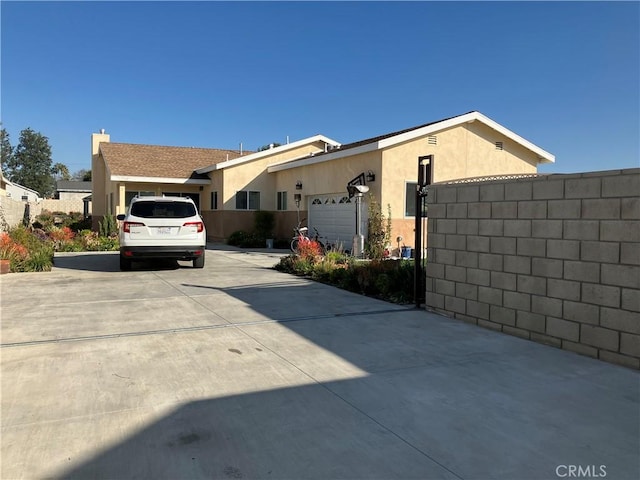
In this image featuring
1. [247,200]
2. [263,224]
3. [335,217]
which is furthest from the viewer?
[247,200]

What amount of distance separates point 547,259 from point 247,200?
762 inches

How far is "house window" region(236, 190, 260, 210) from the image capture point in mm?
23859

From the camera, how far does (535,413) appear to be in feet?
12.8

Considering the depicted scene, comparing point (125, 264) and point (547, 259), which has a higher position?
point (547, 259)

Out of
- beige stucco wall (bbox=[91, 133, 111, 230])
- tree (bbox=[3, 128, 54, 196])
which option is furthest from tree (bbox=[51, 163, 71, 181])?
beige stucco wall (bbox=[91, 133, 111, 230])

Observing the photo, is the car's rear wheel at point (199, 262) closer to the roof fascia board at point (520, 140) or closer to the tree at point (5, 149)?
the roof fascia board at point (520, 140)

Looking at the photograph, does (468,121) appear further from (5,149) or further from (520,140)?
(5,149)

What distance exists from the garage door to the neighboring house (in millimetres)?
42

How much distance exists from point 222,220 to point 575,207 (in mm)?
19704

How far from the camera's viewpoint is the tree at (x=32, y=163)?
93.3 meters

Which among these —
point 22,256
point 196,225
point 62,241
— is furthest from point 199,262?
point 62,241

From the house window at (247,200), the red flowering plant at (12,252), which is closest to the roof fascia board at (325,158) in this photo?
the house window at (247,200)

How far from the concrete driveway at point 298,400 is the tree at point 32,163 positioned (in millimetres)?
100441

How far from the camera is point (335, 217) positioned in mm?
19234
